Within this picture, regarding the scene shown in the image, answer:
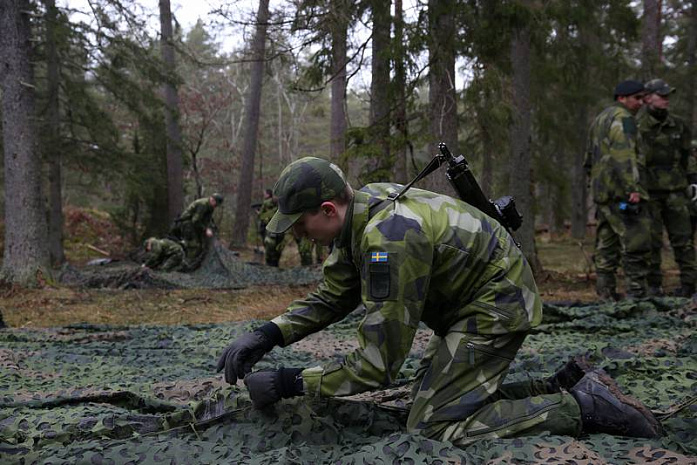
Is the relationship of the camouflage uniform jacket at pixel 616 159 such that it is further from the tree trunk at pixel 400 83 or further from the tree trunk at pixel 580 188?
the tree trunk at pixel 580 188

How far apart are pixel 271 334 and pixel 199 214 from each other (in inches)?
329

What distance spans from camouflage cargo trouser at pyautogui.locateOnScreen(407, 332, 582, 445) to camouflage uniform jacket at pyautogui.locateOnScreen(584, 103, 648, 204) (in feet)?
12.4

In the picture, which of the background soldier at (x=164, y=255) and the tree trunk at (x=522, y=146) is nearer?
the tree trunk at (x=522, y=146)

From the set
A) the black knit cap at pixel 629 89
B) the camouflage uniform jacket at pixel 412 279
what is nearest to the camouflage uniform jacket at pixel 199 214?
the black knit cap at pixel 629 89

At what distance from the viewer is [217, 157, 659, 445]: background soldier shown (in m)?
2.22

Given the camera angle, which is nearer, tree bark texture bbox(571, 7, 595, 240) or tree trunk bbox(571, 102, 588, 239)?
tree bark texture bbox(571, 7, 595, 240)

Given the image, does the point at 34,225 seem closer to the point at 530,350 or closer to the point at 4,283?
the point at 4,283

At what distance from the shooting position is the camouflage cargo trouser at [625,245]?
5.70 m

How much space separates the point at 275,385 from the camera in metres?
2.36

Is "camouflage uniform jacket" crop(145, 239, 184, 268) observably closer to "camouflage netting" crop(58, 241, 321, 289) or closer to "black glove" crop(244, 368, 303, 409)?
"camouflage netting" crop(58, 241, 321, 289)

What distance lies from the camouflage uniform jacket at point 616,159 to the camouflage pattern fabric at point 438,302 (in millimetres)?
3659

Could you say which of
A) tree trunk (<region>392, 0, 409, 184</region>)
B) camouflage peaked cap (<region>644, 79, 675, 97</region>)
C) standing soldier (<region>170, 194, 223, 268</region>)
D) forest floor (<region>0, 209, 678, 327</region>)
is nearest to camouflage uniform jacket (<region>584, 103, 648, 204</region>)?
camouflage peaked cap (<region>644, 79, 675, 97</region>)

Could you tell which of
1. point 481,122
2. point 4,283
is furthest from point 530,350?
point 4,283

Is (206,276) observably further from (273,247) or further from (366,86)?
(366,86)
